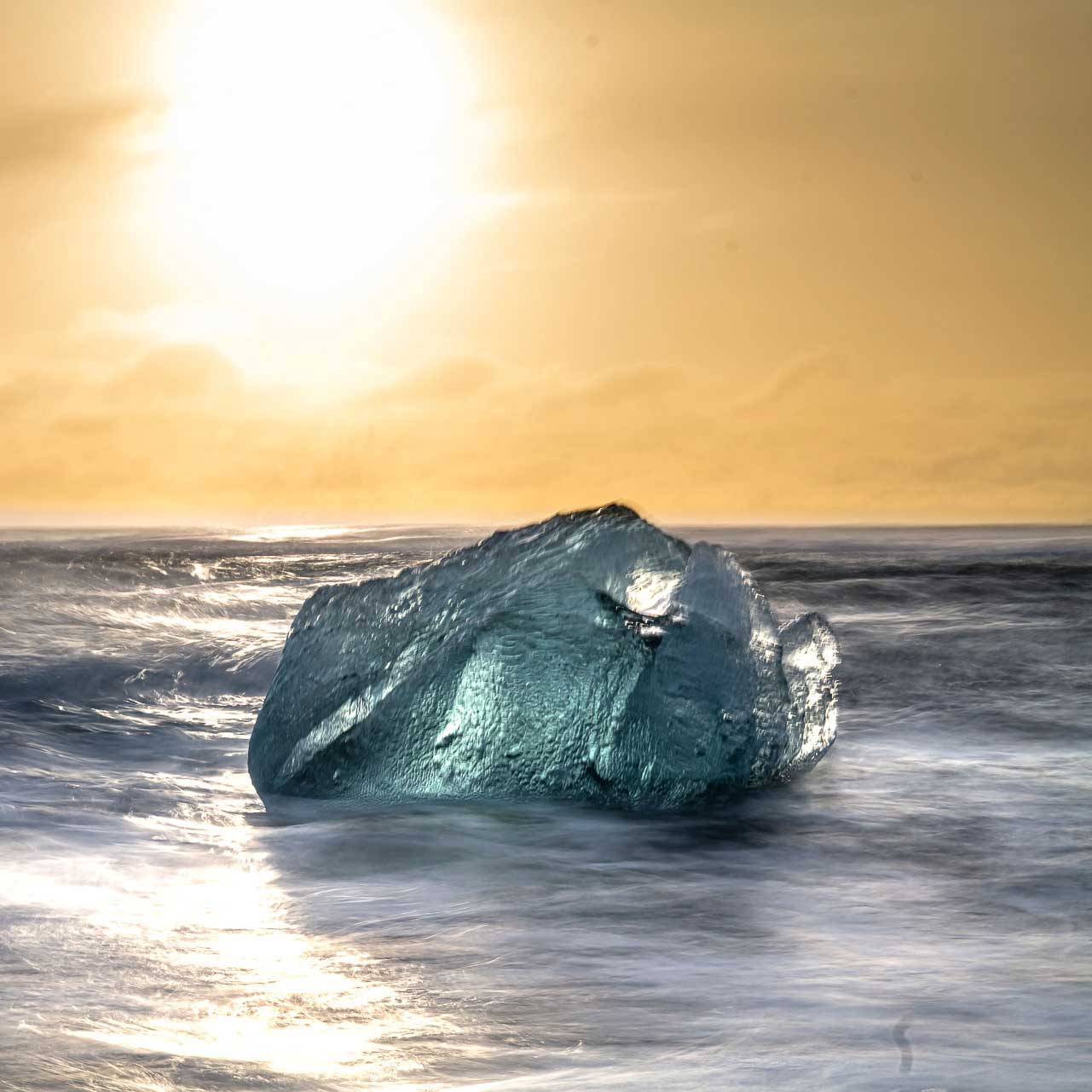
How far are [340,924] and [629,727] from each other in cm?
186

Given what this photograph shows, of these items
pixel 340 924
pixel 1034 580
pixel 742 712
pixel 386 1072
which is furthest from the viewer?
pixel 1034 580

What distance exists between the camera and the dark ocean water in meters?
2.92

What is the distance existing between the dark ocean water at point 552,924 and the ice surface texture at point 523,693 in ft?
0.64

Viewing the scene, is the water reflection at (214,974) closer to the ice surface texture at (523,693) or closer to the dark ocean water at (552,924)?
the dark ocean water at (552,924)

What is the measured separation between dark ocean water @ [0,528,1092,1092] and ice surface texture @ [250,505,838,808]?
7.7 inches

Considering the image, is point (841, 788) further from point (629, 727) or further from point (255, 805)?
point (255, 805)

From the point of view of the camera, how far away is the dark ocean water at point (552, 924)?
292 centimetres

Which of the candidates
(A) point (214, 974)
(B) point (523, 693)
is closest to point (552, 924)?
(A) point (214, 974)

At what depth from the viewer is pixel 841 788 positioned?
19.9ft

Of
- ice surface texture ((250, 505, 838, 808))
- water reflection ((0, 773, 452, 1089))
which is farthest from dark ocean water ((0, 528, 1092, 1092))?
ice surface texture ((250, 505, 838, 808))

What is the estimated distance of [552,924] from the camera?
13.4ft

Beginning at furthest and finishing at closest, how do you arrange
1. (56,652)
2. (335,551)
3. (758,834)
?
(335,551)
(56,652)
(758,834)

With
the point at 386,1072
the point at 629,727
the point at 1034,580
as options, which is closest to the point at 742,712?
the point at 629,727

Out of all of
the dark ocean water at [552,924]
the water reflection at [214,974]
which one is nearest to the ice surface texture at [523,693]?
the dark ocean water at [552,924]
